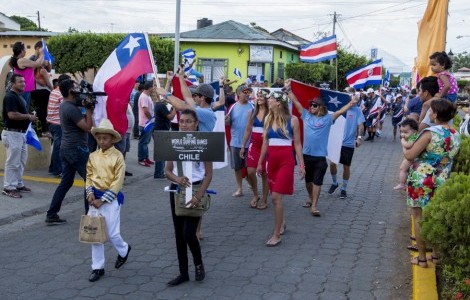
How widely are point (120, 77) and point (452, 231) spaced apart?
4426 millimetres

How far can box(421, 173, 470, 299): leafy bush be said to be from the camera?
4.56 metres

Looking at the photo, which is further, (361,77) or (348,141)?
(361,77)

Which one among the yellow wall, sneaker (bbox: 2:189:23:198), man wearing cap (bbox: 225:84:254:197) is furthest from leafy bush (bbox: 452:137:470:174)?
the yellow wall

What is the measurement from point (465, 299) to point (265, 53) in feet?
95.9

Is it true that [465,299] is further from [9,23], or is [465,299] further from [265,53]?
[9,23]

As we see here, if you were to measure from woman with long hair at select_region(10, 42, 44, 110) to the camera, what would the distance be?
3004 millimetres

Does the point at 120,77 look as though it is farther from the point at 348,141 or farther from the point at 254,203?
the point at 348,141

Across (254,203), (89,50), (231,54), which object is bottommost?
(254,203)

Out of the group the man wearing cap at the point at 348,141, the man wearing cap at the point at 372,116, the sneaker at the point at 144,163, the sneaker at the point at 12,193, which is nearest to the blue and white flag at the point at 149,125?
the sneaker at the point at 144,163

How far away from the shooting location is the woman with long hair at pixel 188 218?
511cm

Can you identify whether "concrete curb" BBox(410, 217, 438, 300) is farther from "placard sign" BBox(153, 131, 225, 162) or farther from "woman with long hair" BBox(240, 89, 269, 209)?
"woman with long hair" BBox(240, 89, 269, 209)

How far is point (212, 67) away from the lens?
33312 millimetres

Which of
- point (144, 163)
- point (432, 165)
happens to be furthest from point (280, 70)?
point (432, 165)

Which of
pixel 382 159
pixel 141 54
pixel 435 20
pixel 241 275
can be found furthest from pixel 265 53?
pixel 241 275
